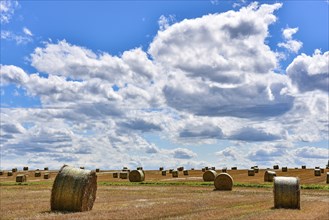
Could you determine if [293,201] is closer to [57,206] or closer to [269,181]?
[57,206]

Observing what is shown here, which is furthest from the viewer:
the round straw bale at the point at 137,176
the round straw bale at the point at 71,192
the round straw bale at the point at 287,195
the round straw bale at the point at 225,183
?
the round straw bale at the point at 137,176

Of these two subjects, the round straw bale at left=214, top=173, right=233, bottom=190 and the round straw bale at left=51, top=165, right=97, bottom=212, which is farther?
the round straw bale at left=214, top=173, right=233, bottom=190

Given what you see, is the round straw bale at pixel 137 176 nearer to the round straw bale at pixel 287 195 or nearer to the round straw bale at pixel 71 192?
the round straw bale at pixel 287 195

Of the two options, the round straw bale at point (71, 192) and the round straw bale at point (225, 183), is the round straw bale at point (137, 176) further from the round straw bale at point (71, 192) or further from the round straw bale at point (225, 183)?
the round straw bale at point (71, 192)

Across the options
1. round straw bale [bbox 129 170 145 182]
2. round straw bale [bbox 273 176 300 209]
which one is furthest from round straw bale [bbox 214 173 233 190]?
round straw bale [bbox 129 170 145 182]

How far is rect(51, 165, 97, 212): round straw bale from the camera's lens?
69.4 feet

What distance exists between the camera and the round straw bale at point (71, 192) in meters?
21.1

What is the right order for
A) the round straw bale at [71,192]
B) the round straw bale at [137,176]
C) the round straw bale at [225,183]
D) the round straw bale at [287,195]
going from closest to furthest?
the round straw bale at [71,192]
the round straw bale at [287,195]
the round straw bale at [225,183]
the round straw bale at [137,176]

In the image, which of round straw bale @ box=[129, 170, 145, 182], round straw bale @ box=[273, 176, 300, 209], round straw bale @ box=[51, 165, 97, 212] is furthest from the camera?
round straw bale @ box=[129, 170, 145, 182]

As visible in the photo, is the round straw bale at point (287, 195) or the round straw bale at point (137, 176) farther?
the round straw bale at point (137, 176)

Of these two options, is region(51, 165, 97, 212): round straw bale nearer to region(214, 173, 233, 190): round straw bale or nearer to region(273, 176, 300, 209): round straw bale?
region(273, 176, 300, 209): round straw bale


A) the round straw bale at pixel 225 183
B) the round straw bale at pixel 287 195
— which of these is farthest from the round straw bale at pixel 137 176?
the round straw bale at pixel 287 195

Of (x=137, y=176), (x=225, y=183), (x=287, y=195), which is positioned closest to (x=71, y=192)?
(x=287, y=195)

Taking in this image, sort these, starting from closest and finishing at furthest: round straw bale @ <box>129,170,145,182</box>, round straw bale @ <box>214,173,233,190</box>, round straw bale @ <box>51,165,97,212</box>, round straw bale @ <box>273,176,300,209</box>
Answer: round straw bale @ <box>51,165,97,212</box>, round straw bale @ <box>273,176,300,209</box>, round straw bale @ <box>214,173,233,190</box>, round straw bale @ <box>129,170,145,182</box>
